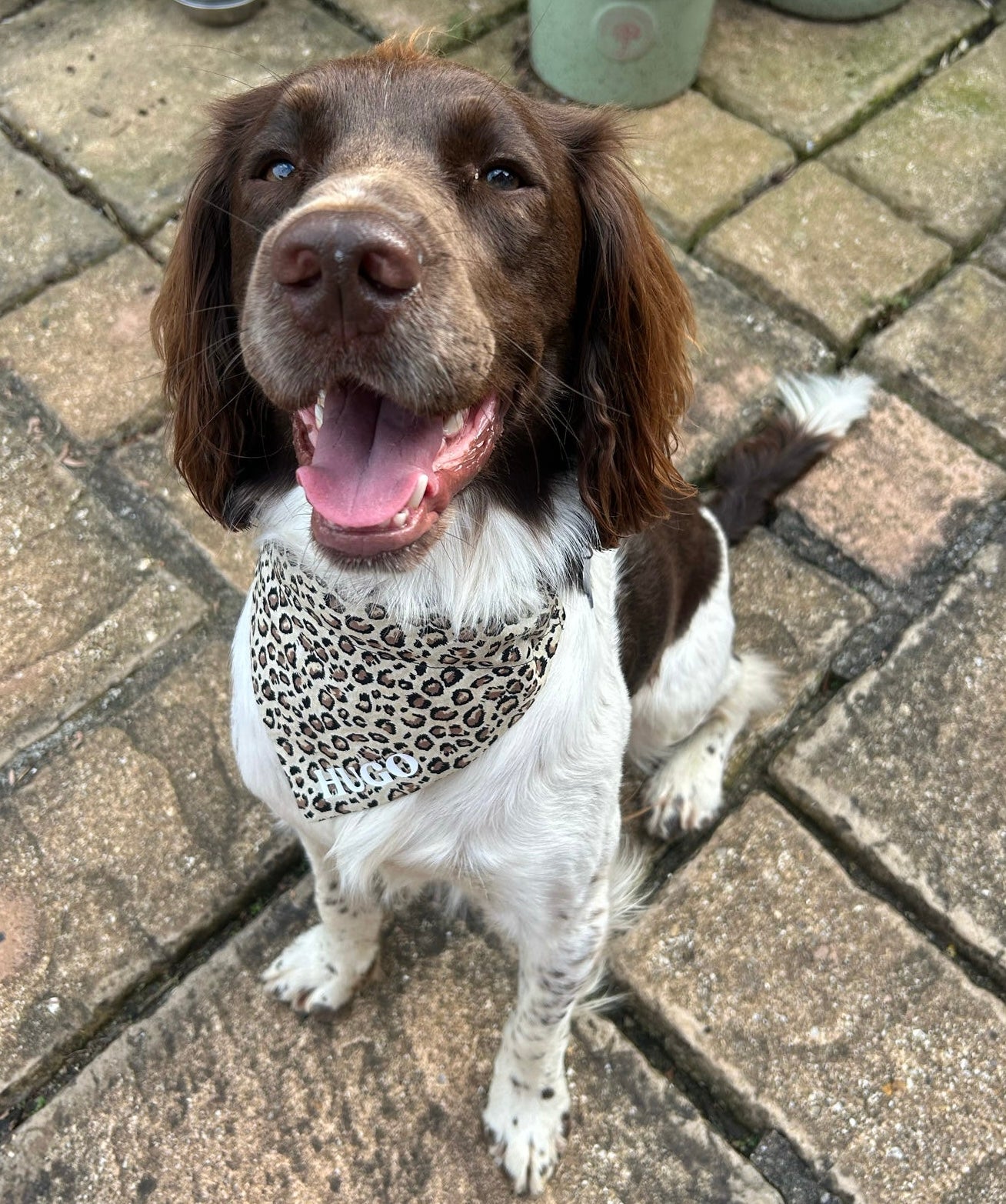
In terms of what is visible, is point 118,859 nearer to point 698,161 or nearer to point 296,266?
point 296,266

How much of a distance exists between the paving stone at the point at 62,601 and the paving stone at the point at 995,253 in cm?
316

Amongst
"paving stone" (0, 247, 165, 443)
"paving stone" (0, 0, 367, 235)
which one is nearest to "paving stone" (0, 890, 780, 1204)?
"paving stone" (0, 247, 165, 443)

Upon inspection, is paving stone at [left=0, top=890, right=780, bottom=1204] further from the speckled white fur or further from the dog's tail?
the dog's tail

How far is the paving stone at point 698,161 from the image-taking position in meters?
4.00

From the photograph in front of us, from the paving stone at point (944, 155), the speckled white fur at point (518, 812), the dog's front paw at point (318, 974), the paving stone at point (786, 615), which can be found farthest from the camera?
the paving stone at point (944, 155)

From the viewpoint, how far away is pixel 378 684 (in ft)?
6.23

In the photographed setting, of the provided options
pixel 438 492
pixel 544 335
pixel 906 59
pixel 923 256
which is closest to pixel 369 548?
pixel 438 492

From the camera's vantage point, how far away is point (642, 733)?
9.80ft

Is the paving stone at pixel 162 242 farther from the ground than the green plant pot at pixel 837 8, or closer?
closer

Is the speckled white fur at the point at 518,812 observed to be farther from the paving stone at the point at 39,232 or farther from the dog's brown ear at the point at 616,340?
the paving stone at the point at 39,232

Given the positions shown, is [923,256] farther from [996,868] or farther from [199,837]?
[199,837]

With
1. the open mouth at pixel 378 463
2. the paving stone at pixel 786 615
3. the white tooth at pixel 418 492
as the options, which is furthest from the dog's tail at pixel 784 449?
the white tooth at pixel 418 492

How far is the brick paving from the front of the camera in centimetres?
243

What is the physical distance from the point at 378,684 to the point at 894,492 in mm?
2228
